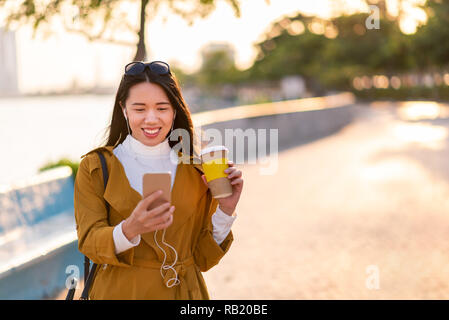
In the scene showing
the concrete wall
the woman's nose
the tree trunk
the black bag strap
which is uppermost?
the concrete wall

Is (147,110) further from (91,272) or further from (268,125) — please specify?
(268,125)

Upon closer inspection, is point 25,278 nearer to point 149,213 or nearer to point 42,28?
point 149,213

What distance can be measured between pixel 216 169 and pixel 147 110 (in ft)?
1.08

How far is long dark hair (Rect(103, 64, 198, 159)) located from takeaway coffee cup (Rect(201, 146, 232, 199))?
0.19 m

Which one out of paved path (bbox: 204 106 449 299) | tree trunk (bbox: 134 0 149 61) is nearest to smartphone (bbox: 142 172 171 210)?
paved path (bbox: 204 106 449 299)

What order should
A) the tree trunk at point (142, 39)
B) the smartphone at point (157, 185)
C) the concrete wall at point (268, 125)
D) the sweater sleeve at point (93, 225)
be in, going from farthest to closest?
the concrete wall at point (268, 125)
the tree trunk at point (142, 39)
the sweater sleeve at point (93, 225)
the smartphone at point (157, 185)

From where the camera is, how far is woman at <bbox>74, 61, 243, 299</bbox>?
1994 mm

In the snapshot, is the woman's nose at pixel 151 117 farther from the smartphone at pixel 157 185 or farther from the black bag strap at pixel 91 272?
the smartphone at pixel 157 185

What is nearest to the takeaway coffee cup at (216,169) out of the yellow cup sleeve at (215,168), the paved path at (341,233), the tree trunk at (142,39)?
the yellow cup sleeve at (215,168)

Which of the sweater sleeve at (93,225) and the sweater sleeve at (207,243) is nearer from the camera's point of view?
the sweater sleeve at (93,225)

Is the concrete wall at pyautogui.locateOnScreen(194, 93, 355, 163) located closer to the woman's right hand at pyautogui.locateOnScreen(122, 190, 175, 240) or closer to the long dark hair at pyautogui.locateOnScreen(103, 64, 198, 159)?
the long dark hair at pyautogui.locateOnScreen(103, 64, 198, 159)

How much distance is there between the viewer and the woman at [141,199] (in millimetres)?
1994

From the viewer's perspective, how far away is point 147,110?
207 cm

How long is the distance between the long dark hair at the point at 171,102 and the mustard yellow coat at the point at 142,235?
0.44 ft
